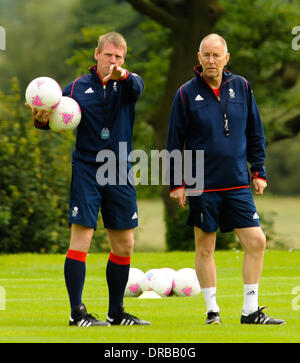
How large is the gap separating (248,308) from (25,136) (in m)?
11.5

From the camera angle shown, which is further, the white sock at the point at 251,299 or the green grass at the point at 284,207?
the green grass at the point at 284,207

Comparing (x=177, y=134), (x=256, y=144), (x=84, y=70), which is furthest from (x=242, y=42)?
(x=177, y=134)

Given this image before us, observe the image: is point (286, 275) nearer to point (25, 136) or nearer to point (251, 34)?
point (25, 136)

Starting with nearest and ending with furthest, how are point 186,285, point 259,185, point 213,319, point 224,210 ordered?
1. point 213,319
2. point 224,210
3. point 259,185
4. point 186,285

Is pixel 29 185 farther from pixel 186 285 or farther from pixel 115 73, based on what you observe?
pixel 115 73

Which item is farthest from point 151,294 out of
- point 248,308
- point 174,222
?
point 174,222

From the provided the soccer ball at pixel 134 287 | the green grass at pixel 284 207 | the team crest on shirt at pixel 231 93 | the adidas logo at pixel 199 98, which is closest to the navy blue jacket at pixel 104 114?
the adidas logo at pixel 199 98

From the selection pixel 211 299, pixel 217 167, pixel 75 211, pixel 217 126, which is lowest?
pixel 211 299

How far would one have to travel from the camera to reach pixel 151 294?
9.69m

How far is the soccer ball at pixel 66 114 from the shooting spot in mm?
7031

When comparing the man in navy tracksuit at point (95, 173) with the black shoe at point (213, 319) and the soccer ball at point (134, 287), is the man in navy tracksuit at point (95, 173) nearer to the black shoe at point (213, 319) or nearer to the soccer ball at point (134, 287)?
the black shoe at point (213, 319)

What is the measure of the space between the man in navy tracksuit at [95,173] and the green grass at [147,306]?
1.31ft

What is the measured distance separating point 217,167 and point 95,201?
3.51 feet

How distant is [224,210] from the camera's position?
7316 millimetres
